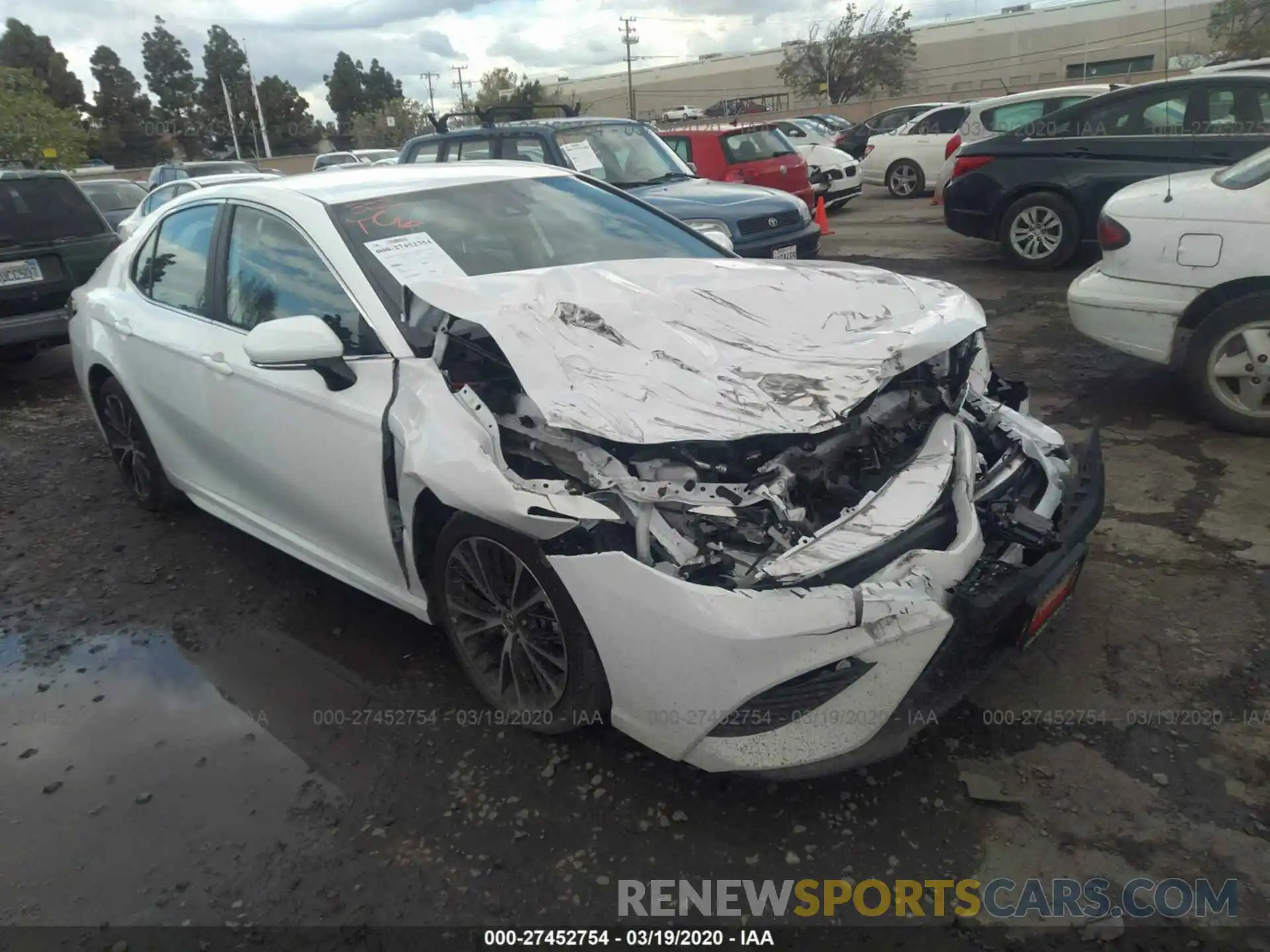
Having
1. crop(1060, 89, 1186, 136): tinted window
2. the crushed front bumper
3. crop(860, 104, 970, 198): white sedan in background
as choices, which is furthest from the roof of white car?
crop(860, 104, 970, 198): white sedan in background

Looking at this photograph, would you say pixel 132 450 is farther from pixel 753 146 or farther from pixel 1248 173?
pixel 753 146

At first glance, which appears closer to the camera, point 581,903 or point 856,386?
point 581,903

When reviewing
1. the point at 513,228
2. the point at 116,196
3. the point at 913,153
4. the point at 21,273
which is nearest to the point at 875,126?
the point at 913,153

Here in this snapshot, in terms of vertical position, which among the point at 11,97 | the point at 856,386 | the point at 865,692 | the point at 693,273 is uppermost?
the point at 11,97

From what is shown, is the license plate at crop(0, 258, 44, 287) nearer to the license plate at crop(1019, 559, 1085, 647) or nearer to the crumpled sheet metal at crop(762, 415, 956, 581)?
the crumpled sheet metal at crop(762, 415, 956, 581)

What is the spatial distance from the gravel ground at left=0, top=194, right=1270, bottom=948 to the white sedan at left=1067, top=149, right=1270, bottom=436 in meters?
0.69

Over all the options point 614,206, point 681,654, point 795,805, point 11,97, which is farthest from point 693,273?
point 11,97

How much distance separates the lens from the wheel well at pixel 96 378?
436 centimetres

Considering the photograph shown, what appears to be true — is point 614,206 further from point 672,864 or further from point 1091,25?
point 1091,25

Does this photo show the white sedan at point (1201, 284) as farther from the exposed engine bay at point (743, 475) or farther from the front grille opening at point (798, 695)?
the front grille opening at point (798, 695)

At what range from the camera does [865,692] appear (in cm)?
205

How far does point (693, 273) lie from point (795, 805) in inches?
70.4

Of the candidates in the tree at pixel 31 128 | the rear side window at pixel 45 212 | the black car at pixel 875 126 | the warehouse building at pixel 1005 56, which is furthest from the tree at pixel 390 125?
the rear side window at pixel 45 212

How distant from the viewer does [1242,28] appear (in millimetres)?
26953
